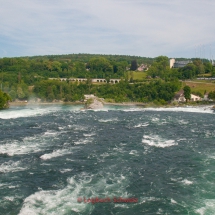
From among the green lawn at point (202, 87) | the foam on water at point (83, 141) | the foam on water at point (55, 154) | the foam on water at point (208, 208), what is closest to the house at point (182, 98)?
the green lawn at point (202, 87)

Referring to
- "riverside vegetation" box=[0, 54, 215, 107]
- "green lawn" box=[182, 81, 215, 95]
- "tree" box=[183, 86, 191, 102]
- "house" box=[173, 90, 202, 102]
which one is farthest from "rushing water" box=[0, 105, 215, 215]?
"green lawn" box=[182, 81, 215, 95]

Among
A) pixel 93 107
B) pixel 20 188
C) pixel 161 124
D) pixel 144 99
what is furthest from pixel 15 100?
pixel 20 188

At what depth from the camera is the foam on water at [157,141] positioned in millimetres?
41219

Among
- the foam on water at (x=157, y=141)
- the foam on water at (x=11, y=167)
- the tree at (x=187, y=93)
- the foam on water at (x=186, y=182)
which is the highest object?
the tree at (x=187, y=93)

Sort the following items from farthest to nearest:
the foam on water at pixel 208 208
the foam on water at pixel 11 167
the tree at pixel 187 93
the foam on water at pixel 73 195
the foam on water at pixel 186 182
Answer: the tree at pixel 187 93 < the foam on water at pixel 11 167 < the foam on water at pixel 186 182 < the foam on water at pixel 73 195 < the foam on water at pixel 208 208

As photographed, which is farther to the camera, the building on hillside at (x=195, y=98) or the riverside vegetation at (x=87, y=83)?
the riverside vegetation at (x=87, y=83)

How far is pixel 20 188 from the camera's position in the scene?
26.7 m

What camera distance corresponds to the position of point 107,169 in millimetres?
31391

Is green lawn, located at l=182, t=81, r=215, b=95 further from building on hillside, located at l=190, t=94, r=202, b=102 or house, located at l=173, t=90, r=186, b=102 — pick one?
house, located at l=173, t=90, r=186, b=102

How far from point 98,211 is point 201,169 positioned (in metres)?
14.2

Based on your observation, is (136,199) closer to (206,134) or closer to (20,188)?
(20,188)

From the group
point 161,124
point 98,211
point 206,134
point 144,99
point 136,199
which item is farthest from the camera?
point 144,99

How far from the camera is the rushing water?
23.7m

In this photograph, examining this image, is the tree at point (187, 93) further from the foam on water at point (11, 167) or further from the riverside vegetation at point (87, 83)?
the foam on water at point (11, 167)
